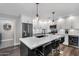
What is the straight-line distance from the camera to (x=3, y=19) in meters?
1.54

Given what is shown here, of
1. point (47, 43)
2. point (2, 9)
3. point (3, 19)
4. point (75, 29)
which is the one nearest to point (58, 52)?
point (47, 43)

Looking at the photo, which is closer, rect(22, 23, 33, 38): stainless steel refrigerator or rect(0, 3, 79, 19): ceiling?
rect(0, 3, 79, 19): ceiling

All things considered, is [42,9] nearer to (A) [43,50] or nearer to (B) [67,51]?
(A) [43,50]

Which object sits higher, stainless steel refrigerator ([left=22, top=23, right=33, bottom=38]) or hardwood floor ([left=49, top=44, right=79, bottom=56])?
stainless steel refrigerator ([left=22, top=23, right=33, bottom=38])

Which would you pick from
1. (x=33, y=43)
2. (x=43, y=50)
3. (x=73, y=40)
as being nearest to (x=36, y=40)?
(x=33, y=43)

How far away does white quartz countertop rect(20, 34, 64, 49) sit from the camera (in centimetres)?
162

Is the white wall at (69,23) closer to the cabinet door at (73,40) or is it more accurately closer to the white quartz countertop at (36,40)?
the cabinet door at (73,40)

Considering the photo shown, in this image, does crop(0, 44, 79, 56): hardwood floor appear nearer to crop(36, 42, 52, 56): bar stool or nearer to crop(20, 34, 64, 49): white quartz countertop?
crop(36, 42, 52, 56): bar stool

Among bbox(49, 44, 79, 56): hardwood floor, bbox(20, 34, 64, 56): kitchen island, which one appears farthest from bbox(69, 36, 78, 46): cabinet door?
bbox(20, 34, 64, 56): kitchen island

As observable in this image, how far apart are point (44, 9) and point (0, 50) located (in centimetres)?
126

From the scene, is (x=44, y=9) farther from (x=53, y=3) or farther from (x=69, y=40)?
(x=69, y=40)

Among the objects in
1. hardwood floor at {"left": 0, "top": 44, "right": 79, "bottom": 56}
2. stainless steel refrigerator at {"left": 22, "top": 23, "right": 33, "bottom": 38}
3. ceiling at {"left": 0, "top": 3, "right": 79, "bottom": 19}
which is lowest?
hardwood floor at {"left": 0, "top": 44, "right": 79, "bottom": 56}

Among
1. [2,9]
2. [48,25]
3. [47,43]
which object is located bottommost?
[47,43]

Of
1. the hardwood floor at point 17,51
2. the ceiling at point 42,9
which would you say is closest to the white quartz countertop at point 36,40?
the hardwood floor at point 17,51
